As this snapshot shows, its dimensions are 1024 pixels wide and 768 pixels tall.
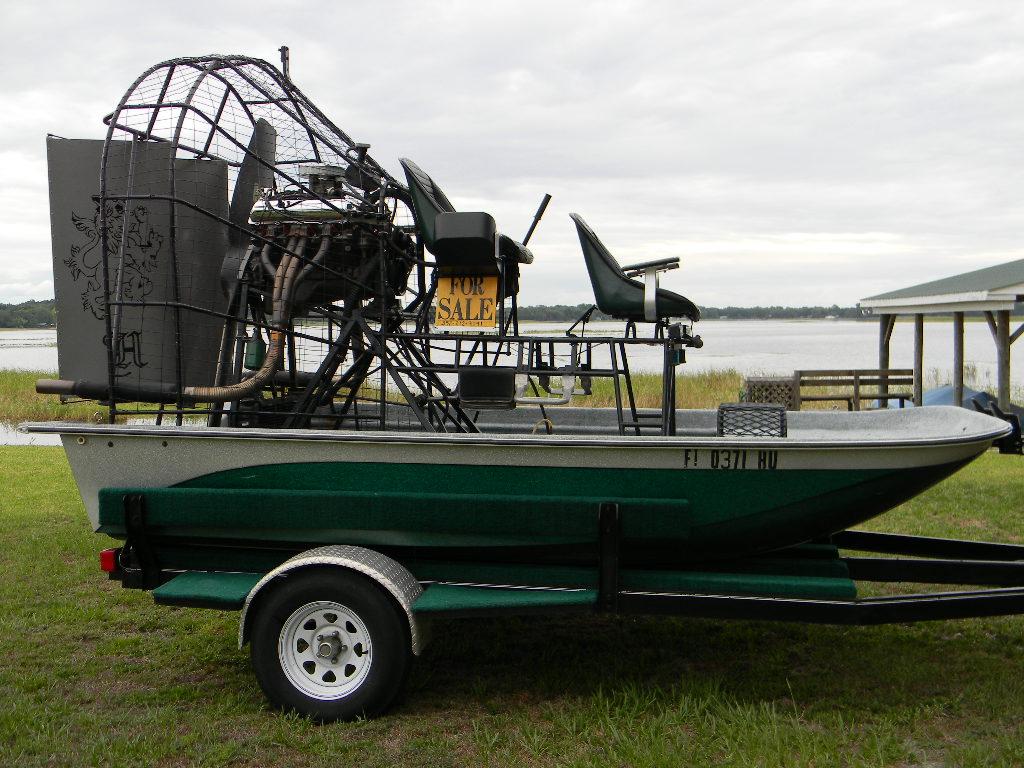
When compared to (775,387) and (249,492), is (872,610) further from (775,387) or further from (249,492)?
(775,387)

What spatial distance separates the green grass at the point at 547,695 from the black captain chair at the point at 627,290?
5.71 feet

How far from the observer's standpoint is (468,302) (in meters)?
4.57

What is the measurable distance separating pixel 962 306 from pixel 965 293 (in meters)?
0.70

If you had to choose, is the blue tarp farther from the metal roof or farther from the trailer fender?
the trailer fender

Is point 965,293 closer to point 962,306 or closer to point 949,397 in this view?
point 962,306

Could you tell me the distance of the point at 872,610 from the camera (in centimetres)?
369

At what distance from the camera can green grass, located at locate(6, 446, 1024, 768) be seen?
349cm

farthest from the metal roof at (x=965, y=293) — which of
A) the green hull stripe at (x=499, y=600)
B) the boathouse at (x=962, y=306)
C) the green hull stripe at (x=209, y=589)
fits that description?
the green hull stripe at (x=209, y=589)

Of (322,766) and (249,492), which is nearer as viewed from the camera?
(322,766)

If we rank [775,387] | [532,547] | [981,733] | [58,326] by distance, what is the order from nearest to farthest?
[981,733], [532,547], [58,326], [775,387]

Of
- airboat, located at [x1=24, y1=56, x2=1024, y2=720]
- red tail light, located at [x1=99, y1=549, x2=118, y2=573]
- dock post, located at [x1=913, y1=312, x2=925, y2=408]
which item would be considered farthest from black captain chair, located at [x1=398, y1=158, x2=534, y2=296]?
dock post, located at [x1=913, y1=312, x2=925, y2=408]

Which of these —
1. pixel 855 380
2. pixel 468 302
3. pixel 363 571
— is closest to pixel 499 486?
pixel 363 571

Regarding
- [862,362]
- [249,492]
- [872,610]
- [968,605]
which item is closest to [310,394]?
[249,492]

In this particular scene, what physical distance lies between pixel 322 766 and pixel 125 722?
1.00 meters
